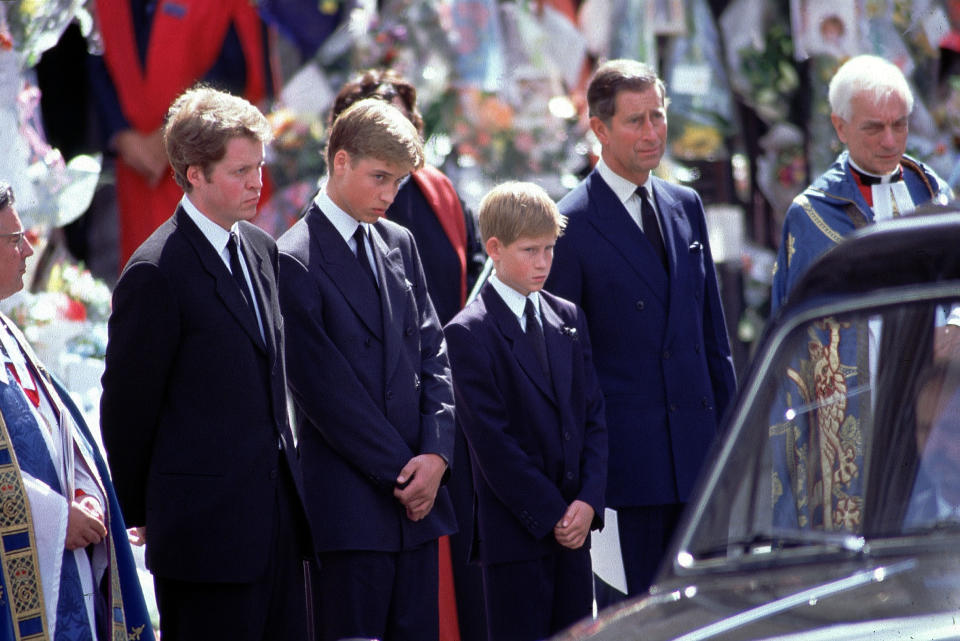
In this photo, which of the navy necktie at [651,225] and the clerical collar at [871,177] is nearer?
the navy necktie at [651,225]

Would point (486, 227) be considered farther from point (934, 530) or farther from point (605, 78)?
point (934, 530)

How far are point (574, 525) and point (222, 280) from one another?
1308 millimetres

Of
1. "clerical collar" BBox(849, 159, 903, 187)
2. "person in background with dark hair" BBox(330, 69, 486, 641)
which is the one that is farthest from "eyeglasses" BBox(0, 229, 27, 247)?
"clerical collar" BBox(849, 159, 903, 187)

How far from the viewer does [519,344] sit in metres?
4.49

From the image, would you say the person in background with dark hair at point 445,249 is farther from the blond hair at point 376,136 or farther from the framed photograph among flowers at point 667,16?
the framed photograph among flowers at point 667,16

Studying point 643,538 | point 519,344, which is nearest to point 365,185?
point 519,344

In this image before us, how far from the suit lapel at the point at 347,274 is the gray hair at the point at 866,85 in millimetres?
1978

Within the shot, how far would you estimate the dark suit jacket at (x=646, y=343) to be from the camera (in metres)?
4.74

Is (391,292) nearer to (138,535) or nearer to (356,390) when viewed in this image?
(356,390)

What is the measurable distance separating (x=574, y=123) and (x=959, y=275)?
5047 millimetres

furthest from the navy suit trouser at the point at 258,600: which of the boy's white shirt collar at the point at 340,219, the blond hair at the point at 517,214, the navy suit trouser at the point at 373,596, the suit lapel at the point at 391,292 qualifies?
the blond hair at the point at 517,214

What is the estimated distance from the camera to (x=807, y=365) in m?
2.88

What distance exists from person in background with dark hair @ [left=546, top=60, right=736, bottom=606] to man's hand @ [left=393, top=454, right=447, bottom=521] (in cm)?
81

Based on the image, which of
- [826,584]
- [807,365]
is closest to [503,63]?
[807,365]
